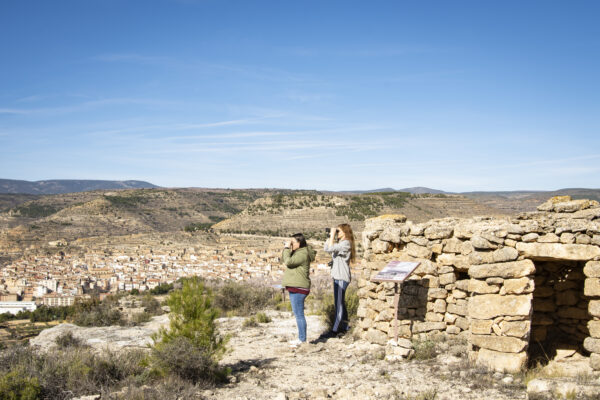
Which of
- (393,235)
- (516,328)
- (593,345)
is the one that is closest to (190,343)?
(393,235)

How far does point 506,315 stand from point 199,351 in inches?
155

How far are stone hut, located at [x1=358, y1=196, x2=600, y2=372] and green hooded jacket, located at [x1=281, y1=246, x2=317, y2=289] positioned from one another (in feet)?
3.98

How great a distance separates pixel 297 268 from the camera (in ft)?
24.4

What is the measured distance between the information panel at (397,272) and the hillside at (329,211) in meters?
38.4

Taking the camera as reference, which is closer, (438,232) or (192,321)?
(192,321)

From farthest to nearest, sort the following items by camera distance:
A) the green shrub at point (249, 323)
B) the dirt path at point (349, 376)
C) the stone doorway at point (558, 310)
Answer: the green shrub at point (249, 323), the stone doorway at point (558, 310), the dirt path at point (349, 376)

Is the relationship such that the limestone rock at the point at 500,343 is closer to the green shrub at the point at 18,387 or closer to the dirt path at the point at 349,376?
the dirt path at the point at 349,376

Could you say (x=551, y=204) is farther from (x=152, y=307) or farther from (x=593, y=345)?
(x=152, y=307)

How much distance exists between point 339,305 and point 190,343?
3.22m

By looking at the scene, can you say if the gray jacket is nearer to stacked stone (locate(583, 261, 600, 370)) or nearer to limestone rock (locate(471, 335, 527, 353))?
limestone rock (locate(471, 335, 527, 353))

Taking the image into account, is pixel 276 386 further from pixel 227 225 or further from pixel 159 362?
pixel 227 225

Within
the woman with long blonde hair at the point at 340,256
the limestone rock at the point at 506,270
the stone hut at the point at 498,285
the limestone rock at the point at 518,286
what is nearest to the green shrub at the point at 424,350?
the stone hut at the point at 498,285

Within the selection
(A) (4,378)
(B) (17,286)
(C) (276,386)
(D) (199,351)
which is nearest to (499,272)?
(C) (276,386)

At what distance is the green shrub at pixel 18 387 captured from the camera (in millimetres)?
4605
